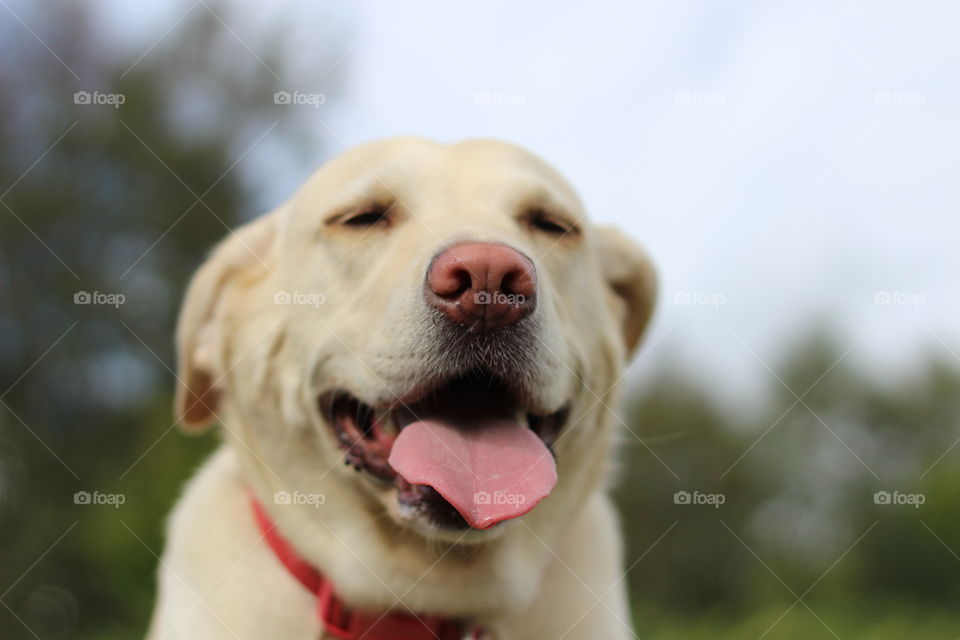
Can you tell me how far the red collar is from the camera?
265 cm

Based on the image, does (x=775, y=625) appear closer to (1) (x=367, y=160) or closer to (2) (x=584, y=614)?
(2) (x=584, y=614)

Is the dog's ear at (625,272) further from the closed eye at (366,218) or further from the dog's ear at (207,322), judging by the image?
the dog's ear at (207,322)

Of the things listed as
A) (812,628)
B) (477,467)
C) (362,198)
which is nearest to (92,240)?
(812,628)

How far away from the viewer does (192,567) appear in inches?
113

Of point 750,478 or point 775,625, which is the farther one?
point 750,478

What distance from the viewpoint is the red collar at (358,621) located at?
265 centimetres

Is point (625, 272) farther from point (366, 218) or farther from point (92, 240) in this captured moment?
point (92, 240)

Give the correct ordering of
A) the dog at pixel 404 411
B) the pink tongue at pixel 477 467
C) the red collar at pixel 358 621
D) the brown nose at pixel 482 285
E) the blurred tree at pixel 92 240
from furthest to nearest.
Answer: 1. the blurred tree at pixel 92 240
2. the red collar at pixel 358 621
3. the dog at pixel 404 411
4. the pink tongue at pixel 477 467
5. the brown nose at pixel 482 285

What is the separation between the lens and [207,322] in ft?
10.5

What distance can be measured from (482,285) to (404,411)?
0.51 m

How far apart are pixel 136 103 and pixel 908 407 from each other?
857 inches

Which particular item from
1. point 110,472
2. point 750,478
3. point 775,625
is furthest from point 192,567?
point 750,478

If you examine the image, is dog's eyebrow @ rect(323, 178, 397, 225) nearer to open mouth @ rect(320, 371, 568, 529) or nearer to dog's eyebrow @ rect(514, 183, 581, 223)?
dog's eyebrow @ rect(514, 183, 581, 223)

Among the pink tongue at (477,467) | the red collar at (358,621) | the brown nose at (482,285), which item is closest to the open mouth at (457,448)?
the pink tongue at (477,467)
